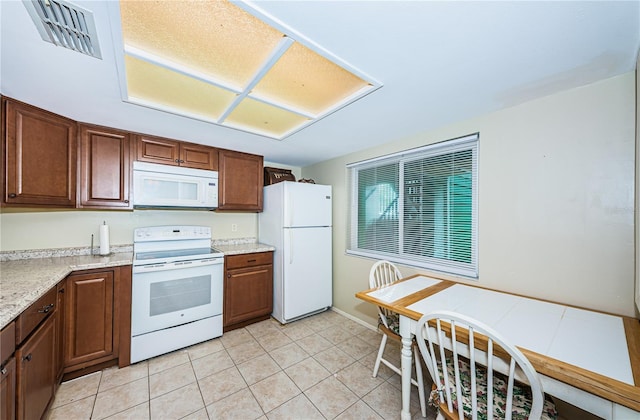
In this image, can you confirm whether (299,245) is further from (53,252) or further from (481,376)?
(53,252)

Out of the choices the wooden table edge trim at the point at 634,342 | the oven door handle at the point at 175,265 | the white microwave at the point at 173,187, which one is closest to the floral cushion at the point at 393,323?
the wooden table edge trim at the point at 634,342

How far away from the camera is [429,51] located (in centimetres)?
120

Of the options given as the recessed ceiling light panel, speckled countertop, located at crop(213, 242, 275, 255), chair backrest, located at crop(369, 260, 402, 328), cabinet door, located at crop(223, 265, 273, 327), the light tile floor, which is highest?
the recessed ceiling light panel

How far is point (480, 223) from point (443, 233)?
357 millimetres

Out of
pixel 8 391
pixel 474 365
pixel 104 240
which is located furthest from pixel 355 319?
pixel 104 240

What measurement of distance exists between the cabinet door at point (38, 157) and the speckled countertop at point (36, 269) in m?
0.50

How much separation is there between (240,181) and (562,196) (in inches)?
119

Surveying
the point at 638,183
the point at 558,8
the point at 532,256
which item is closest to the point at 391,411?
the point at 532,256

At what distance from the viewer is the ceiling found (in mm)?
966

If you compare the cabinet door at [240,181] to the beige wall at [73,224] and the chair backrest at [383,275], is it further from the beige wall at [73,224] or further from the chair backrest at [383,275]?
the chair backrest at [383,275]

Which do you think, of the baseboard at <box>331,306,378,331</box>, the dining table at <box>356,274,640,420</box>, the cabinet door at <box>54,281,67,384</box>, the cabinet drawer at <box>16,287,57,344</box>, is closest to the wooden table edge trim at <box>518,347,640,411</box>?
the dining table at <box>356,274,640,420</box>

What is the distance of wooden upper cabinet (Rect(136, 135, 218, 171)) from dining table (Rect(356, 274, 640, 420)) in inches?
90.7

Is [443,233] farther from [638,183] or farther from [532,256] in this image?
[638,183]

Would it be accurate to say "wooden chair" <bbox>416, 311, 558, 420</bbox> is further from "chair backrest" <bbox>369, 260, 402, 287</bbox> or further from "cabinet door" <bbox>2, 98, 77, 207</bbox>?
"cabinet door" <bbox>2, 98, 77, 207</bbox>
